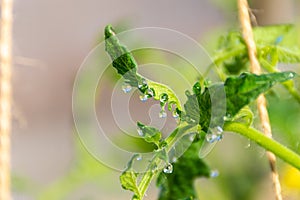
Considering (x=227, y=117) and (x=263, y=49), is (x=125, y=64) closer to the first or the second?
(x=227, y=117)

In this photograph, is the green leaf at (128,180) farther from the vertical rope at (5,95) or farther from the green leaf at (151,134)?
the vertical rope at (5,95)

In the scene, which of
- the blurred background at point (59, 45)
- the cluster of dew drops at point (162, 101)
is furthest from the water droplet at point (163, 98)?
the blurred background at point (59, 45)

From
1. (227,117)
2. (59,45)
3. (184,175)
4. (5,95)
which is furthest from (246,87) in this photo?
(59,45)

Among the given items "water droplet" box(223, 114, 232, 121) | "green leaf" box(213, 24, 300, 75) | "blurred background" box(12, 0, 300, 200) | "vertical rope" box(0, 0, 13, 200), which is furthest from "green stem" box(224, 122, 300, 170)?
"blurred background" box(12, 0, 300, 200)

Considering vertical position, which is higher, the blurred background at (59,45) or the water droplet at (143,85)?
the blurred background at (59,45)

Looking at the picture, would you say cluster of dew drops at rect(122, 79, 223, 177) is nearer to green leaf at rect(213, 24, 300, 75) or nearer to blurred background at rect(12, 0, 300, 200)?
green leaf at rect(213, 24, 300, 75)

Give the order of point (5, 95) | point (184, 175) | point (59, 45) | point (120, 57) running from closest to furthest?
point (120, 57) < point (184, 175) < point (5, 95) < point (59, 45)
